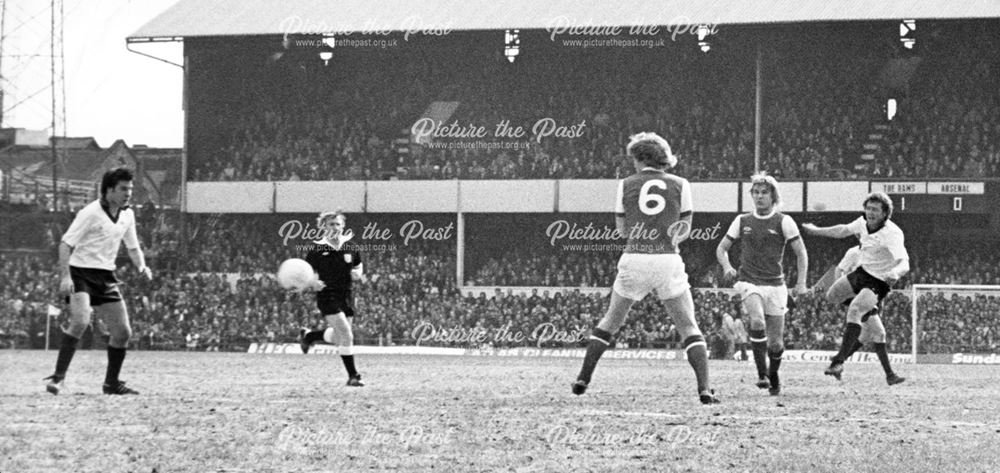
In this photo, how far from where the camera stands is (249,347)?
121 feet

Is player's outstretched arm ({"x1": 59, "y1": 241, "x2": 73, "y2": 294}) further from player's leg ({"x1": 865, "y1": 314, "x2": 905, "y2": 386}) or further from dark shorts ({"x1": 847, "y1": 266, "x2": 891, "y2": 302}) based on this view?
player's leg ({"x1": 865, "y1": 314, "x2": 905, "y2": 386})

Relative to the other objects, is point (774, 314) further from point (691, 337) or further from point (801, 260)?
point (691, 337)

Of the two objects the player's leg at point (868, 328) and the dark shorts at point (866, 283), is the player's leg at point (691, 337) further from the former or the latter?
the dark shorts at point (866, 283)

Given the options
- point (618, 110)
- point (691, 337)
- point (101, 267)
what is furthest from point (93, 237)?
point (618, 110)

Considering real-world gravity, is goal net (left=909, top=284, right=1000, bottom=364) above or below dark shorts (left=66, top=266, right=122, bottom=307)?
below

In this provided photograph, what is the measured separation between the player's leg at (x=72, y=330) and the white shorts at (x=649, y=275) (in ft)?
16.6

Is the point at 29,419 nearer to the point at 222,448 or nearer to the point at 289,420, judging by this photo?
the point at 289,420

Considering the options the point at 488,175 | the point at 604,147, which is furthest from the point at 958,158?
the point at 488,175

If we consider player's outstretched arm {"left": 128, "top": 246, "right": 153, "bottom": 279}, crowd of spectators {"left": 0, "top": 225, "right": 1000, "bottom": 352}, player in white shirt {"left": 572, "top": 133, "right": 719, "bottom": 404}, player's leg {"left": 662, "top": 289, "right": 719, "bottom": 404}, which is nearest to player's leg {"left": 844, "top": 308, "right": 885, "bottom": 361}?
player's leg {"left": 662, "top": 289, "right": 719, "bottom": 404}

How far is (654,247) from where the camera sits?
1115 centimetres

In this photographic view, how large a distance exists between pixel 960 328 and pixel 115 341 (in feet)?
71.1

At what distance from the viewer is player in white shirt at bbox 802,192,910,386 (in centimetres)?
1530

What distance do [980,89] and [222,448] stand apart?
36026 millimetres

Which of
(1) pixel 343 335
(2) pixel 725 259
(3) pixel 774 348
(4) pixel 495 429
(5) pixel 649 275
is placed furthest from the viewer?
(1) pixel 343 335
